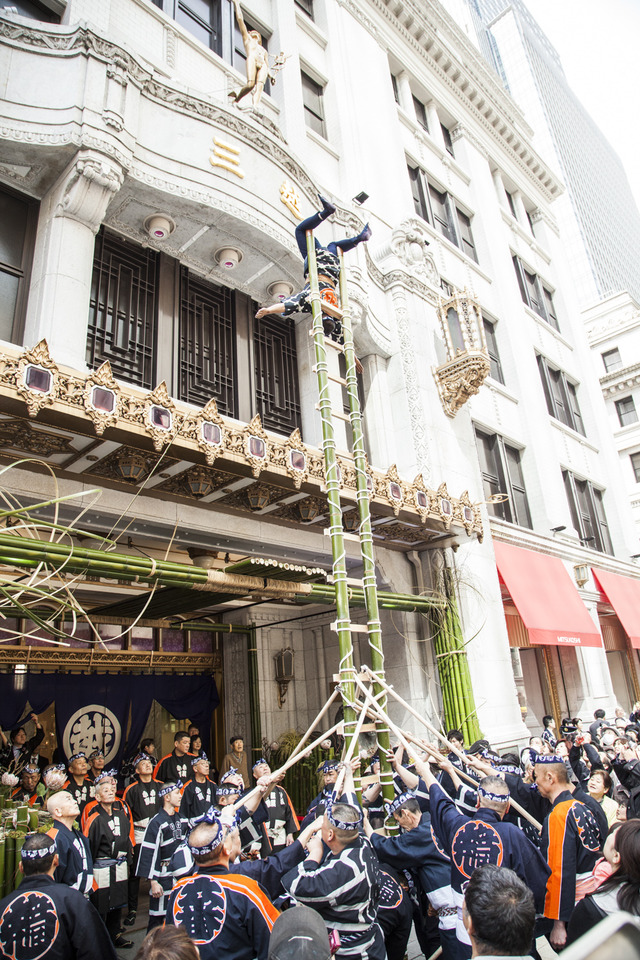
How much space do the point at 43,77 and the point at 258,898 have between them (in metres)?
11.6

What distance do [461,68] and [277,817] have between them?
25712 millimetres

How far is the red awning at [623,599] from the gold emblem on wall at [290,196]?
48.2 feet

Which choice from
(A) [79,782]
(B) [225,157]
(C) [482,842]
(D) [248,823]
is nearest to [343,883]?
(C) [482,842]

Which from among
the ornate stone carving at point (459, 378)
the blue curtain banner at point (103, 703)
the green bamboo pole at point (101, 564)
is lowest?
the blue curtain banner at point (103, 703)

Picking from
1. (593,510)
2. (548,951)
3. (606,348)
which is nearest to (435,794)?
(548,951)

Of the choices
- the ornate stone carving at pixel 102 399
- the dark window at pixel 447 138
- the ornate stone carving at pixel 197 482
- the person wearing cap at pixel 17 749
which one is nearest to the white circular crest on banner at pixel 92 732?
the person wearing cap at pixel 17 749

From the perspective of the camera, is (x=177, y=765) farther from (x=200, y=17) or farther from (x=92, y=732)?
(x=200, y=17)

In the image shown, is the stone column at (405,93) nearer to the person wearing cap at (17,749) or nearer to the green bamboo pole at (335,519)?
the green bamboo pole at (335,519)

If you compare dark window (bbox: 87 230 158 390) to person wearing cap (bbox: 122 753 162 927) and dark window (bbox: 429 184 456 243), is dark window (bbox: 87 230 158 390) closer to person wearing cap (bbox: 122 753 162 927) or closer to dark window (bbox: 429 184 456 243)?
person wearing cap (bbox: 122 753 162 927)

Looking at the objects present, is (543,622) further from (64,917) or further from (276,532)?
(64,917)

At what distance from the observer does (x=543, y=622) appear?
14.4m

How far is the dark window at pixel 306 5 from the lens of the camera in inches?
694

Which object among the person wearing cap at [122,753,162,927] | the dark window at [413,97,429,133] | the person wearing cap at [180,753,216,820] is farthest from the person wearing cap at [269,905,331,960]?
the dark window at [413,97,429,133]

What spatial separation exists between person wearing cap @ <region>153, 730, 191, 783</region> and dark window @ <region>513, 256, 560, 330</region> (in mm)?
20216
